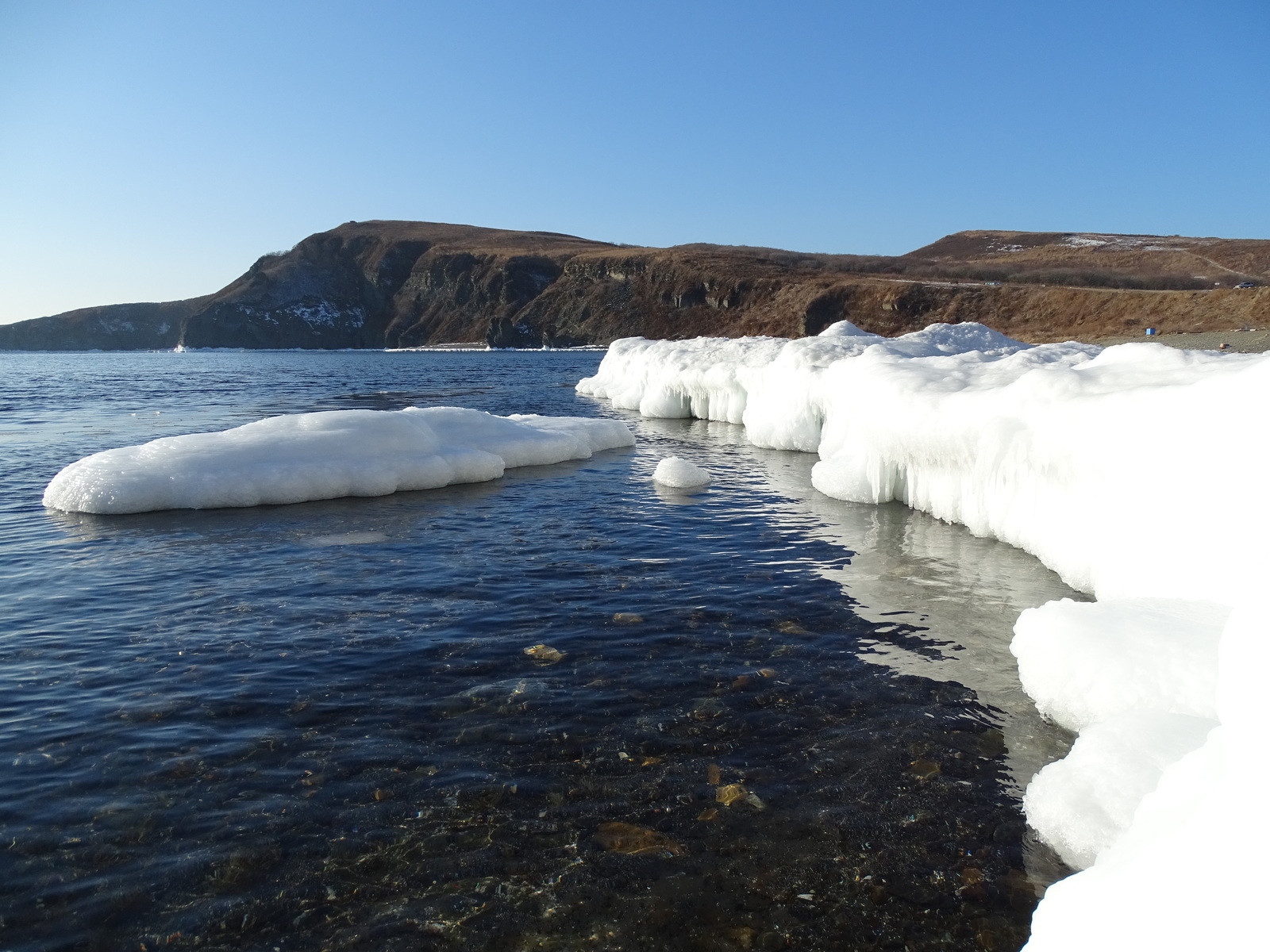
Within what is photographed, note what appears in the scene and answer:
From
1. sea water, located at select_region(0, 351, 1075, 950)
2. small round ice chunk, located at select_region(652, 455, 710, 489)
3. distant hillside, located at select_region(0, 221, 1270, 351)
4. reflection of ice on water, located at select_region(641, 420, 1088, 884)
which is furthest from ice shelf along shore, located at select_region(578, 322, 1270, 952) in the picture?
distant hillside, located at select_region(0, 221, 1270, 351)

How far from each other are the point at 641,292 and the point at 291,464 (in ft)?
436

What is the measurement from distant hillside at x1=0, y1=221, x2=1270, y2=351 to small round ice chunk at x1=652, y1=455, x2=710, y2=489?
53.8 m

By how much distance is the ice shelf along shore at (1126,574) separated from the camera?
9.55 ft

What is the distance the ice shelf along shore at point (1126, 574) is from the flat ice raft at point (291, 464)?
798cm

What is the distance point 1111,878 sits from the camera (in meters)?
3.24

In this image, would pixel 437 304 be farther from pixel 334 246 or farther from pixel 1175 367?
pixel 1175 367

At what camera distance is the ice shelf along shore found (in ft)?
9.55

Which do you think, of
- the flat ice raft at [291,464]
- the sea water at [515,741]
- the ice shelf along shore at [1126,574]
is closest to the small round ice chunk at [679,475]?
the ice shelf along shore at [1126,574]

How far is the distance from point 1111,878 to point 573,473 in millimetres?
15947

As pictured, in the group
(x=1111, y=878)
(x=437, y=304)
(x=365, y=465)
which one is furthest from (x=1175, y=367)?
(x=437, y=304)

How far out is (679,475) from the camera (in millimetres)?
16859

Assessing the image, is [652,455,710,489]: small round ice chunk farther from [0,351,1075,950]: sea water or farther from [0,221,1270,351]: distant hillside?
[0,221,1270,351]: distant hillside

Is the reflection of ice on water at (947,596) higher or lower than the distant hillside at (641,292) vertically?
lower

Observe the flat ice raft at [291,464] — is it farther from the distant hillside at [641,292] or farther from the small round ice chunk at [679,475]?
the distant hillside at [641,292]
